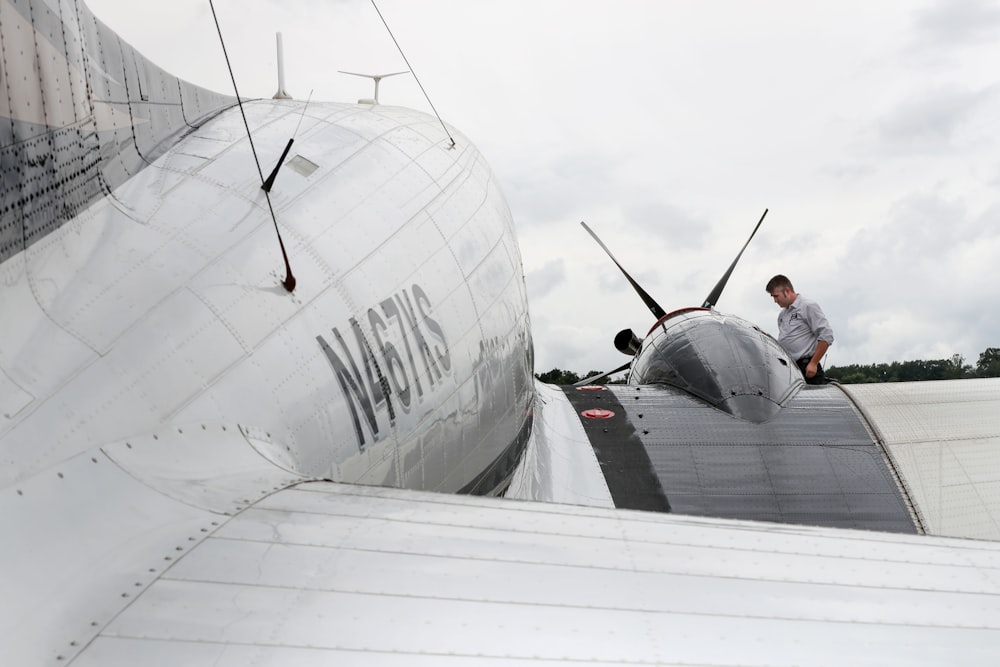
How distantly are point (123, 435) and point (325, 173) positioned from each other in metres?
2.94

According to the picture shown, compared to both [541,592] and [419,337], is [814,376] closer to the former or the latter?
[419,337]

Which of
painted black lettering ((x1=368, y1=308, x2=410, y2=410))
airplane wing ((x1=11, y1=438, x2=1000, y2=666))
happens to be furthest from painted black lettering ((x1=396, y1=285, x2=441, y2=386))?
airplane wing ((x1=11, y1=438, x2=1000, y2=666))

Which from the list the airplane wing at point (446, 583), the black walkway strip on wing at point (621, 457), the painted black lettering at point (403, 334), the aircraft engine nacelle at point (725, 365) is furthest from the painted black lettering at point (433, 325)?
the aircraft engine nacelle at point (725, 365)

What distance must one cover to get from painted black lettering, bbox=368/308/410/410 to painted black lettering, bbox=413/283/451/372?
0.54m

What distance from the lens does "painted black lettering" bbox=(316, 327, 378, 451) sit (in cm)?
524

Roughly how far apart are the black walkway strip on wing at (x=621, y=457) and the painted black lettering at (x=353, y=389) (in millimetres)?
3789

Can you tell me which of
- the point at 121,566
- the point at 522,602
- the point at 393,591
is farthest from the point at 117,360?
the point at 522,602

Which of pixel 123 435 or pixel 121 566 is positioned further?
pixel 123 435

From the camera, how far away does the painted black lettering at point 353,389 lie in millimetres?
5242

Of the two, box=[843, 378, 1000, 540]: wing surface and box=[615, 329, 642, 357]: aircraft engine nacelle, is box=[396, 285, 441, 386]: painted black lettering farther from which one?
box=[615, 329, 642, 357]: aircraft engine nacelle

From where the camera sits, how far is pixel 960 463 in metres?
9.26

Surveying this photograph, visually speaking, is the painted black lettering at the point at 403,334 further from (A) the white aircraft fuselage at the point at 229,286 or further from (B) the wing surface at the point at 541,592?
(B) the wing surface at the point at 541,592

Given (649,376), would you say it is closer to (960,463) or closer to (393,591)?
(960,463)

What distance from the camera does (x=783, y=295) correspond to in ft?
35.9
